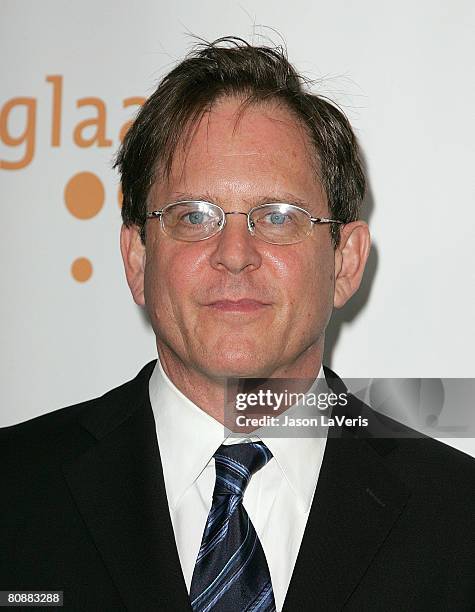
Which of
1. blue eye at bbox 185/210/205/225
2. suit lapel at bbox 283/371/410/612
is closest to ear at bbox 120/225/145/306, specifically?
blue eye at bbox 185/210/205/225

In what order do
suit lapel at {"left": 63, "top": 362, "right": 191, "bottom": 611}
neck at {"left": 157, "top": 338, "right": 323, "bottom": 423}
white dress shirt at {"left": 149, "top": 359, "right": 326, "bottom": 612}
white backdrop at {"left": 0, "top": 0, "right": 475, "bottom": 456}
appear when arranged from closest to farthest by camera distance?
suit lapel at {"left": 63, "top": 362, "right": 191, "bottom": 611}, white dress shirt at {"left": 149, "top": 359, "right": 326, "bottom": 612}, neck at {"left": 157, "top": 338, "right": 323, "bottom": 423}, white backdrop at {"left": 0, "top": 0, "right": 475, "bottom": 456}

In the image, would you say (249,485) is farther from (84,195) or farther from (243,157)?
(84,195)

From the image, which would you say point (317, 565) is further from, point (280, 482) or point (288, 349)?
point (288, 349)

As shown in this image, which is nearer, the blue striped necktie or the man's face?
the blue striped necktie

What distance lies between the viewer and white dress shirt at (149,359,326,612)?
181cm

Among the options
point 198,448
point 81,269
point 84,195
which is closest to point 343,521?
point 198,448

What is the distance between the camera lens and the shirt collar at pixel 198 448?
1871mm

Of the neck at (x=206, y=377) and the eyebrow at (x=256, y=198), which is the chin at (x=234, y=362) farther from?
the eyebrow at (x=256, y=198)

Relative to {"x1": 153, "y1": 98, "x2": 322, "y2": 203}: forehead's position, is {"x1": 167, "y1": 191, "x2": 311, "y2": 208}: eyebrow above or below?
below

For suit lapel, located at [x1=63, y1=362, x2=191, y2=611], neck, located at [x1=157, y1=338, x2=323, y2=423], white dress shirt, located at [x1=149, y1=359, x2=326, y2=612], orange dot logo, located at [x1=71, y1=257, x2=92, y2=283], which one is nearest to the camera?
suit lapel, located at [x1=63, y1=362, x2=191, y2=611]

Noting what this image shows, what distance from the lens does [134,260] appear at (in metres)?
2.11

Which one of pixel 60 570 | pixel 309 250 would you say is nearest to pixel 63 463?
pixel 60 570

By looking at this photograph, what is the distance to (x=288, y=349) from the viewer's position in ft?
6.28

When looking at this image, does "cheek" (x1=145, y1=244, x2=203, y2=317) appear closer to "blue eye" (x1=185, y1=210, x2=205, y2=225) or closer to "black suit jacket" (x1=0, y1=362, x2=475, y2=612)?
"blue eye" (x1=185, y1=210, x2=205, y2=225)
